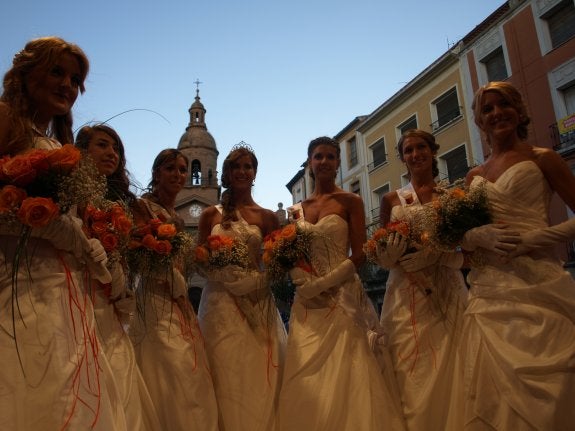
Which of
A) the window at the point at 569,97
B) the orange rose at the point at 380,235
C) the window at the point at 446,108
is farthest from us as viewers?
the window at the point at 446,108

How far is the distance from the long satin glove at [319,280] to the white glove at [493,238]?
3.39 feet

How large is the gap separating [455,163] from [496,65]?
4.50m

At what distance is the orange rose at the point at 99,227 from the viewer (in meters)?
2.78

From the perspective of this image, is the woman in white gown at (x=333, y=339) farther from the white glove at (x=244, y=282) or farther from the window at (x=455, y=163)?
the window at (x=455, y=163)

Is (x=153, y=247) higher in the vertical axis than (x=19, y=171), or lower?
lower

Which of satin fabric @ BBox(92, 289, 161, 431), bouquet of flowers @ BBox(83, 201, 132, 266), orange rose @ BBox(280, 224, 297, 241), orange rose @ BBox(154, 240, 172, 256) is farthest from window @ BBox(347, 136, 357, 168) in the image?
bouquet of flowers @ BBox(83, 201, 132, 266)

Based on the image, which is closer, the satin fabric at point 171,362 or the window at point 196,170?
the satin fabric at point 171,362

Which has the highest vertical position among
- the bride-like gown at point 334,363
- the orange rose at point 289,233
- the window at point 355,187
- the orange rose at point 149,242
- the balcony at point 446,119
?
the balcony at point 446,119

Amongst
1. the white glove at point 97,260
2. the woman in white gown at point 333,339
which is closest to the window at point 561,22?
the woman in white gown at point 333,339

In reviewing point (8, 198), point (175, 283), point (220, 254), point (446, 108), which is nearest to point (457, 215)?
point (220, 254)

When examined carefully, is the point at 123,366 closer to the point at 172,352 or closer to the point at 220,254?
the point at 172,352

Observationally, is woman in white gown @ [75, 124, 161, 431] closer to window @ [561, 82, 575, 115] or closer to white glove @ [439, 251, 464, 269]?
white glove @ [439, 251, 464, 269]

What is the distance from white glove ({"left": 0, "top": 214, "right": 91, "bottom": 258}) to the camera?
2191 mm

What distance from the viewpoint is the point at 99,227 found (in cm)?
279
